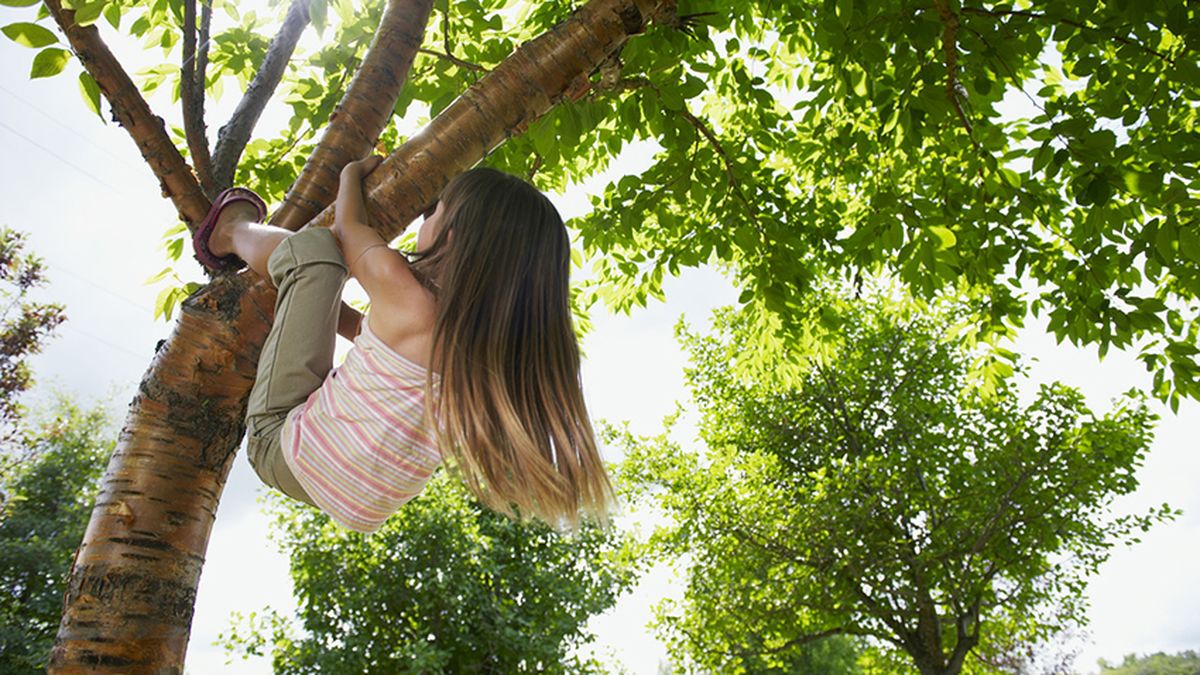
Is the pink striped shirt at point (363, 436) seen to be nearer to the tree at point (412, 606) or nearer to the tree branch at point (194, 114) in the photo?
the tree branch at point (194, 114)

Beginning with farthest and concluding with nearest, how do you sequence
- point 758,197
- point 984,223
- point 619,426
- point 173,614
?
point 619,426, point 758,197, point 984,223, point 173,614

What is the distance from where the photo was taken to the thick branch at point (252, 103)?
2590 millimetres

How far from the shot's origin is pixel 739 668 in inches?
517

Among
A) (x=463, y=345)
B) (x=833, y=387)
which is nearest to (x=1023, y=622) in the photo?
(x=833, y=387)

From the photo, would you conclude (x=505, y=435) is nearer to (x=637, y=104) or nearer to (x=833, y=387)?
(x=637, y=104)

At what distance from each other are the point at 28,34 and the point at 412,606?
11926 millimetres

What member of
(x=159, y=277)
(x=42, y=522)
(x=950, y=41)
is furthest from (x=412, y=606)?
(x=950, y=41)

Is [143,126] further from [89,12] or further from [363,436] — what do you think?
[363,436]

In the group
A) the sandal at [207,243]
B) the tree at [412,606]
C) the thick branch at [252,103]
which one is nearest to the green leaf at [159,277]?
the thick branch at [252,103]

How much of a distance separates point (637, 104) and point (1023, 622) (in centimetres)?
1507

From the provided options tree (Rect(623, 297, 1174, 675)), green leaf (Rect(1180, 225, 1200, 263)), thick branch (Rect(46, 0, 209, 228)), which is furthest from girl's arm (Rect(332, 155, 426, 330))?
tree (Rect(623, 297, 1174, 675))

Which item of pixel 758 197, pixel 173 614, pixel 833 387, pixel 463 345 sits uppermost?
pixel 833 387

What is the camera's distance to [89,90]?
6.89ft

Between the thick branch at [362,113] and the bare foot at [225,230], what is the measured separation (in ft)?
0.34
